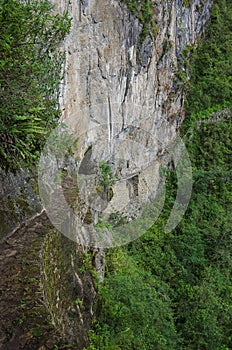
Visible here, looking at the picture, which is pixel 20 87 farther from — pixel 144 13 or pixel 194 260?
pixel 194 260

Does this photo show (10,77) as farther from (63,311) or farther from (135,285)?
(135,285)

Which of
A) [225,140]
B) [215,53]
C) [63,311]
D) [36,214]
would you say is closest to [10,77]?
[36,214]

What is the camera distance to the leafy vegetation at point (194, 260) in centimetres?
647

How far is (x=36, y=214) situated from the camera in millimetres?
4422

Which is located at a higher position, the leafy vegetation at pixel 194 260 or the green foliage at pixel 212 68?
the green foliage at pixel 212 68

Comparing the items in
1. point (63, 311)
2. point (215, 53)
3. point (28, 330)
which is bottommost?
point (63, 311)

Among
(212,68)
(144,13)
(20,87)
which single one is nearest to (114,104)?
(144,13)

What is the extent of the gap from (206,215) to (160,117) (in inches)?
129

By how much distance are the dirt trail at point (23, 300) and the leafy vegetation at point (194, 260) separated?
1.45m

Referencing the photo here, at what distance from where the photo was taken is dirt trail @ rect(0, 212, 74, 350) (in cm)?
306

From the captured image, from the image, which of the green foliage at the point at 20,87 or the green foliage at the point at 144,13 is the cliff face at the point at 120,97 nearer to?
the green foliage at the point at 144,13

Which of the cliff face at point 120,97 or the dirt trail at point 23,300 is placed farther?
the cliff face at point 120,97

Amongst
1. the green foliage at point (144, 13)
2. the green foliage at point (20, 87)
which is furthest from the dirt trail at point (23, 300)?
the green foliage at point (144, 13)

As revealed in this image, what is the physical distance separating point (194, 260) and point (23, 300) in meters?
7.42
